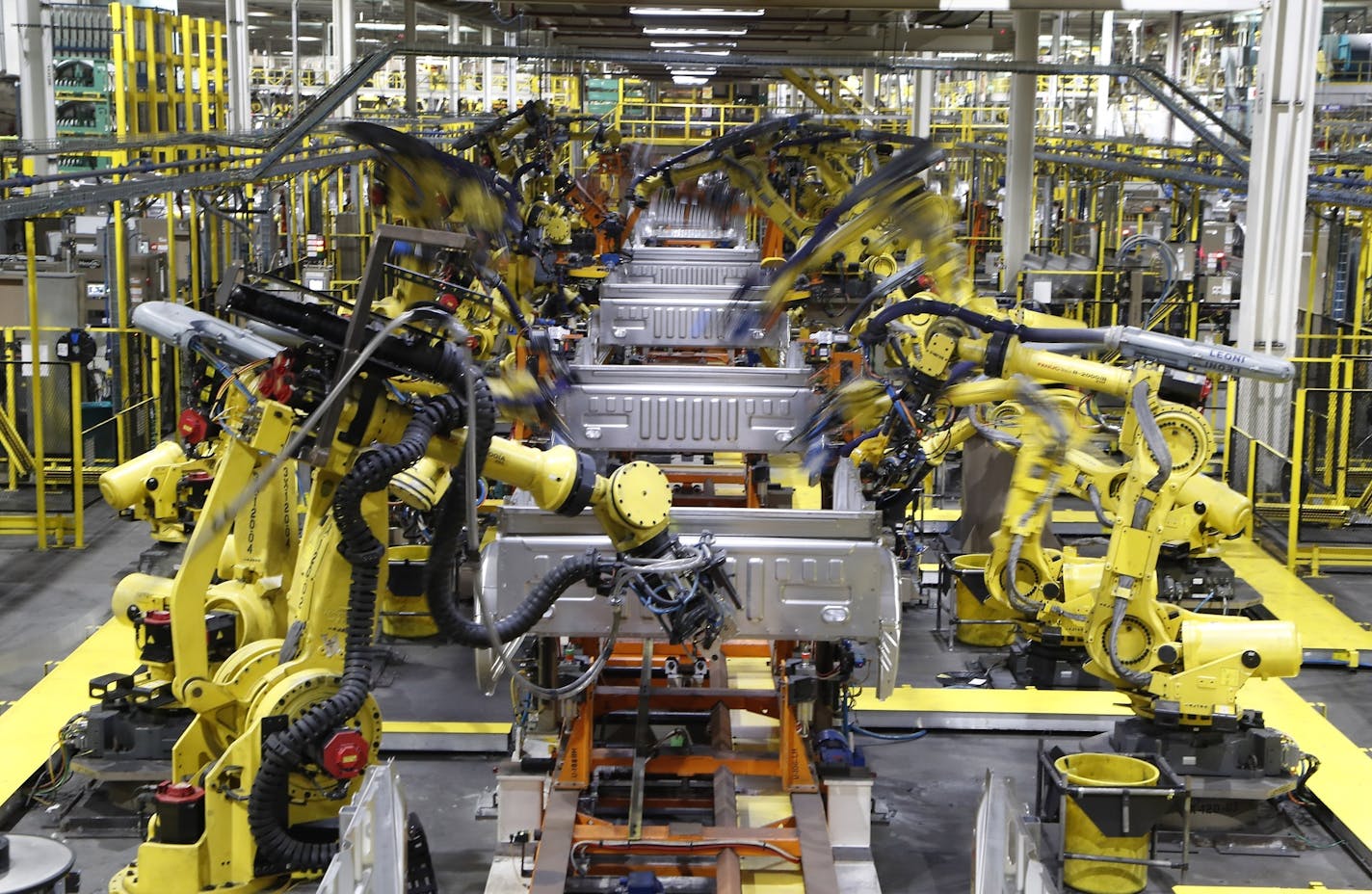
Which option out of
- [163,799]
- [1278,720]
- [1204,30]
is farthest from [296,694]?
[1204,30]

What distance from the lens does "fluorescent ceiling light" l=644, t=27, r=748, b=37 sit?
1357 cm

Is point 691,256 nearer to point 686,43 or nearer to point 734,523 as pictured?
point 686,43

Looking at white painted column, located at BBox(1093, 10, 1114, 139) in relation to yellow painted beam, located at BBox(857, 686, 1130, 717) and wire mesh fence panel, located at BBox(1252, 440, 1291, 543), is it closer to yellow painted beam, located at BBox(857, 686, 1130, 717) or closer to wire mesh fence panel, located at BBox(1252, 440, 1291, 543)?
wire mesh fence panel, located at BBox(1252, 440, 1291, 543)

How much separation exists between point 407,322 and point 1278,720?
538cm

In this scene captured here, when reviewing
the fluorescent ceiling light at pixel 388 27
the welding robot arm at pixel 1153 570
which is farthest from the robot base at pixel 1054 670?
the fluorescent ceiling light at pixel 388 27

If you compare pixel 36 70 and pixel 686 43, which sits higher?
pixel 686 43

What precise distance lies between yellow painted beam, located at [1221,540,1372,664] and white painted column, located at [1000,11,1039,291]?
4688 millimetres

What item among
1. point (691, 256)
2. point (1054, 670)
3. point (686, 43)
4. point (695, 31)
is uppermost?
point (686, 43)

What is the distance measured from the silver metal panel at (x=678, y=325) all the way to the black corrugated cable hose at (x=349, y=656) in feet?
19.8

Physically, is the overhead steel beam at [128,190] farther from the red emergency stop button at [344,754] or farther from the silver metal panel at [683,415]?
the red emergency stop button at [344,754]

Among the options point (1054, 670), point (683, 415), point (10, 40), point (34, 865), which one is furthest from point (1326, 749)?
point (10, 40)

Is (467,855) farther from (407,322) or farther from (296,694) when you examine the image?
(407,322)

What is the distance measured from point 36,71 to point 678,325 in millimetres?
6486

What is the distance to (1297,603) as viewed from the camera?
1000cm
